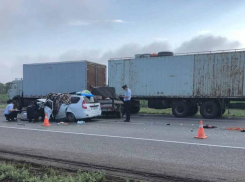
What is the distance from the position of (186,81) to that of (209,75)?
1.44 meters

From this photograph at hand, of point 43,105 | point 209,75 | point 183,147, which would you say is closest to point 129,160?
point 183,147

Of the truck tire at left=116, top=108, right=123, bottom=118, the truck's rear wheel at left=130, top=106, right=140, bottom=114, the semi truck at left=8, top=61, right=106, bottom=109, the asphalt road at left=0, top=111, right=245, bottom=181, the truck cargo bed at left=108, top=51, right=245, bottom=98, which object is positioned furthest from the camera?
the truck's rear wheel at left=130, top=106, right=140, bottom=114

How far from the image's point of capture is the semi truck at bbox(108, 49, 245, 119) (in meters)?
16.6

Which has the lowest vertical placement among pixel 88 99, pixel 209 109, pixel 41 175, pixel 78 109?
pixel 41 175

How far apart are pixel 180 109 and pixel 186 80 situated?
75.5 inches

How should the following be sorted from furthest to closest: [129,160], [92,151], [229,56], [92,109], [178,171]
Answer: [229,56] → [92,109] → [92,151] → [129,160] → [178,171]

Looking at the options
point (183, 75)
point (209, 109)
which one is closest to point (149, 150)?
point (209, 109)

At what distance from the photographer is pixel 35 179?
15.3 feet

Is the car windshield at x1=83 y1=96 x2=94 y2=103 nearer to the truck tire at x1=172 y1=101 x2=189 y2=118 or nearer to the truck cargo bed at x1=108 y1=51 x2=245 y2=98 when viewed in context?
the truck cargo bed at x1=108 y1=51 x2=245 y2=98

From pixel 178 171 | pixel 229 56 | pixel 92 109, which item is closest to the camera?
pixel 178 171

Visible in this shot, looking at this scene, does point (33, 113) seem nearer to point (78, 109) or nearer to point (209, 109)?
point (78, 109)

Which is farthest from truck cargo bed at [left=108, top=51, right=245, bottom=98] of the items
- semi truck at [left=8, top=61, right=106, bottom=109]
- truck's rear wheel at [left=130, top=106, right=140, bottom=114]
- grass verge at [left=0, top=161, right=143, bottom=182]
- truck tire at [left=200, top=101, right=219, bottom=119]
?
grass verge at [left=0, top=161, right=143, bottom=182]

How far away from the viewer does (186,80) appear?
17.9m

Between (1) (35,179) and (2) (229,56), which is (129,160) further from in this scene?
(2) (229,56)
